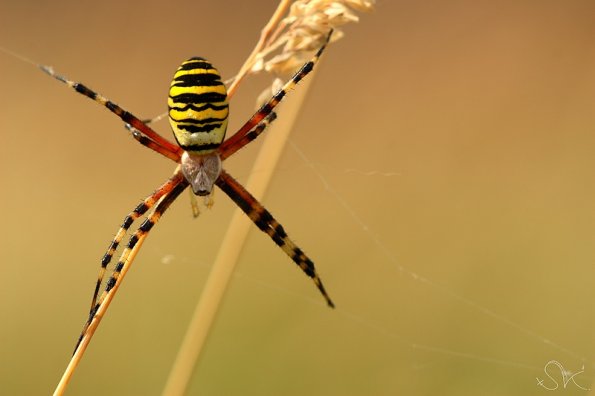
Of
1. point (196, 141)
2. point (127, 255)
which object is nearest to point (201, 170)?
point (196, 141)

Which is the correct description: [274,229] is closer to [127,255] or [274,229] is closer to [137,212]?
[137,212]

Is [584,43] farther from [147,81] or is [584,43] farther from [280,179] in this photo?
[147,81]

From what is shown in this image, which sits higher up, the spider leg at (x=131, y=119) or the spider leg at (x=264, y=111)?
the spider leg at (x=131, y=119)

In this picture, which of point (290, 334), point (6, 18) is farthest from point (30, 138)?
point (290, 334)

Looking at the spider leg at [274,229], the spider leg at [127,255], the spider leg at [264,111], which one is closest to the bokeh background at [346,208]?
the spider leg at [264,111]

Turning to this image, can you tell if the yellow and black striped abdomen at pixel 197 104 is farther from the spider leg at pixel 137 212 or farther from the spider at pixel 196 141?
the spider leg at pixel 137 212

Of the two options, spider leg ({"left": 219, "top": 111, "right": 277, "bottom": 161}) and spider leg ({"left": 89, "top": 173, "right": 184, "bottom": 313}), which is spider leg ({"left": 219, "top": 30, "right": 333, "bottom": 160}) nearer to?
spider leg ({"left": 219, "top": 111, "right": 277, "bottom": 161})

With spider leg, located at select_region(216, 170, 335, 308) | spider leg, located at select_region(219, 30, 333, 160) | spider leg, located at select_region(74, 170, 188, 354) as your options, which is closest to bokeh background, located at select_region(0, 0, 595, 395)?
spider leg, located at select_region(219, 30, 333, 160)
